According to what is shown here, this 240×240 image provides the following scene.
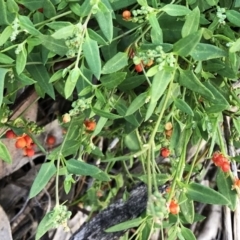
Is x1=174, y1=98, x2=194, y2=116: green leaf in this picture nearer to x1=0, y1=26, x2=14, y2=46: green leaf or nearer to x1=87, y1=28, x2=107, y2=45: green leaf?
x1=87, y1=28, x2=107, y2=45: green leaf

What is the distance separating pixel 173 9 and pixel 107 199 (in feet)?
2.52

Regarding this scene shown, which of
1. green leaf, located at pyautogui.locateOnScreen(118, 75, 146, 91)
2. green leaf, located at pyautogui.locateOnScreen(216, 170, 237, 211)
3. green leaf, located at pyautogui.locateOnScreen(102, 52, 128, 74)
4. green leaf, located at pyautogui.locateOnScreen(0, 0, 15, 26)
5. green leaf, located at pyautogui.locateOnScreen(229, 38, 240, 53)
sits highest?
green leaf, located at pyautogui.locateOnScreen(0, 0, 15, 26)

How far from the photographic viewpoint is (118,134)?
4.44 ft

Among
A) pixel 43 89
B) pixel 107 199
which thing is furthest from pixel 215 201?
pixel 107 199

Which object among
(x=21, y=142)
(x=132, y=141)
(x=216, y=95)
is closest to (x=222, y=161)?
(x=216, y=95)

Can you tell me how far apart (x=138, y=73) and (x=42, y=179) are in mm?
354

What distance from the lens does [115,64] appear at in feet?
3.36

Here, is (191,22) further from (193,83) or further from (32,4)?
(32,4)

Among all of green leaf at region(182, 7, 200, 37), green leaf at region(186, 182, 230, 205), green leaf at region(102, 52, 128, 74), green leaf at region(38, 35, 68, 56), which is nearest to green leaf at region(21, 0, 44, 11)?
green leaf at region(38, 35, 68, 56)

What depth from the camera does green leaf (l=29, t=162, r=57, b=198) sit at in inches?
40.9

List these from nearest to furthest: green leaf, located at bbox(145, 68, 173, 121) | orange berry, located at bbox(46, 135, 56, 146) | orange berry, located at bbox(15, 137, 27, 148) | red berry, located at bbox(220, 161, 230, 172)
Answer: green leaf, located at bbox(145, 68, 173, 121), red berry, located at bbox(220, 161, 230, 172), orange berry, located at bbox(15, 137, 27, 148), orange berry, located at bbox(46, 135, 56, 146)

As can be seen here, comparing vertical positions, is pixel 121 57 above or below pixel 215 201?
above

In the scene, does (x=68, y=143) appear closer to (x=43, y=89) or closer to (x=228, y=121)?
(x=43, y=89)

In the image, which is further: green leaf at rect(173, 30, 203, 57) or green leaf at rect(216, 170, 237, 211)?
green leaf at rect(216, 170, 237, 211)
